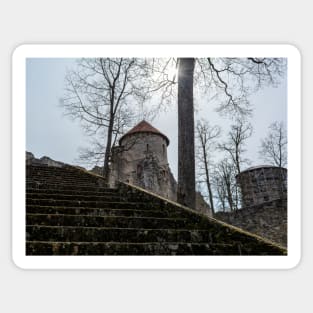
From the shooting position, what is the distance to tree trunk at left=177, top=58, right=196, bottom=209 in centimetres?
435

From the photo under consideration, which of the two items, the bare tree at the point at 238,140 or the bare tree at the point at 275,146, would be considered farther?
the bare tree at the point at 238,140

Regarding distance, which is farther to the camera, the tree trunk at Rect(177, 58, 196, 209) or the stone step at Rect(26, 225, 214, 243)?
the tree trunk at Rect(177, 58, 196, 209)

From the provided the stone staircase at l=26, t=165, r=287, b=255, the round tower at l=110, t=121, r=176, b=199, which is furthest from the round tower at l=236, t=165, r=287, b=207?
the round tower at l=110, t=121, r=176, b=199

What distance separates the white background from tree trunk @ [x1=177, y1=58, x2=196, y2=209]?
913 mm

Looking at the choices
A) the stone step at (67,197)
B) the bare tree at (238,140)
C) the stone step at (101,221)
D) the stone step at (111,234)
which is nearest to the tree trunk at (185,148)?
the bare tree at (238,140)

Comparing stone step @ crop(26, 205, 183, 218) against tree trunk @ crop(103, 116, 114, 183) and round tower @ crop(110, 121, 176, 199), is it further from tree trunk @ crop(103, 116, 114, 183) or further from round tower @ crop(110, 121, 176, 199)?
tree trunk @ crop(103, 116, 114, 183)

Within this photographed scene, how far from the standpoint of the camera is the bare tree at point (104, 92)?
13.2 ft

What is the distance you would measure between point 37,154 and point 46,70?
83cm

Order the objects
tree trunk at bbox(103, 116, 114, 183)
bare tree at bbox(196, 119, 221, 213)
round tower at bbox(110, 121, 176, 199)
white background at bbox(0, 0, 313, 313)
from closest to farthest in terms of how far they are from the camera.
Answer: white background at bbox(0, 0, 313, 313) → bare tree at bbox(196, 119, 221, 213) → round tower at bbox(110, 121, 176, 199) → tree trunk at bbox(103, 116, 114, 183)

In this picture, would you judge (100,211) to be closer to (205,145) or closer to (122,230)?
(122,230)

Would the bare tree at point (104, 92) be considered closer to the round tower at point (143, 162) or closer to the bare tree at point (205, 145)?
the round tower at point (143, 162)

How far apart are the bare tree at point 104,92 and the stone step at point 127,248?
1.60 metres
